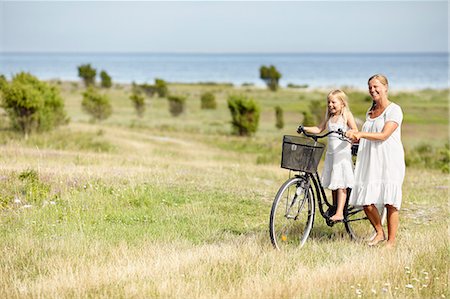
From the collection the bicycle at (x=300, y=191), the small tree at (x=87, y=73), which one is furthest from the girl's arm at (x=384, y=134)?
the small tree at (x=87, y=73)

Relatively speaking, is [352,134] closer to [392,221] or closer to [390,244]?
[392,221]

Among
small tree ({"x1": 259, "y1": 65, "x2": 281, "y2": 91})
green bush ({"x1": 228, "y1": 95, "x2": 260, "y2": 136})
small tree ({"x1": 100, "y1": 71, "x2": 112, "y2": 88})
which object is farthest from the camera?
small tree ({"x1": 259, "y1": 65, "x2": 281, "y2": 91})

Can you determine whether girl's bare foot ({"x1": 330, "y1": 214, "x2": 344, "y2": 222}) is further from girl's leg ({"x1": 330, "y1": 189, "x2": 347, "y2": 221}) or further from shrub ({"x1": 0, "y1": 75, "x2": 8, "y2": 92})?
shrub ({"x1": 0, "y1": 75, "x2": 8, "y2": 92})

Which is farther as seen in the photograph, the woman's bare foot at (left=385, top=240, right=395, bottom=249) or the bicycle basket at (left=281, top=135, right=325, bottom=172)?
the woman's bare foot at (left=385, top=240, right=395, bottom=249)

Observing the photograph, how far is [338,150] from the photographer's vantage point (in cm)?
704

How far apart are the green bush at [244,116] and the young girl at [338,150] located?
23.4 metres

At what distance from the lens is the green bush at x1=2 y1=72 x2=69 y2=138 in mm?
22297

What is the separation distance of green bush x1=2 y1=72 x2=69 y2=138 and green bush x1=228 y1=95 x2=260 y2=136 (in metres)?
9.79

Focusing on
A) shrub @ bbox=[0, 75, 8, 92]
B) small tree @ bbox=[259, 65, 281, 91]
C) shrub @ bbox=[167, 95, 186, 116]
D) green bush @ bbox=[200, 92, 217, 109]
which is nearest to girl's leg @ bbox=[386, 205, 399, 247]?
shrub @ bbox=[0, 75, 8, 92]

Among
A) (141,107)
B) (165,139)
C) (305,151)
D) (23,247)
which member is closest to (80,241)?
(23,247)

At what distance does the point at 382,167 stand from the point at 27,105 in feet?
58.9

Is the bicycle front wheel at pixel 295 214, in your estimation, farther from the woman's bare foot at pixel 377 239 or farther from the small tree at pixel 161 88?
the small tree at pixel 161 88

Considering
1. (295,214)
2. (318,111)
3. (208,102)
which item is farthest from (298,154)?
(208,102)

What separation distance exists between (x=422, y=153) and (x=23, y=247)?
2189 cm
